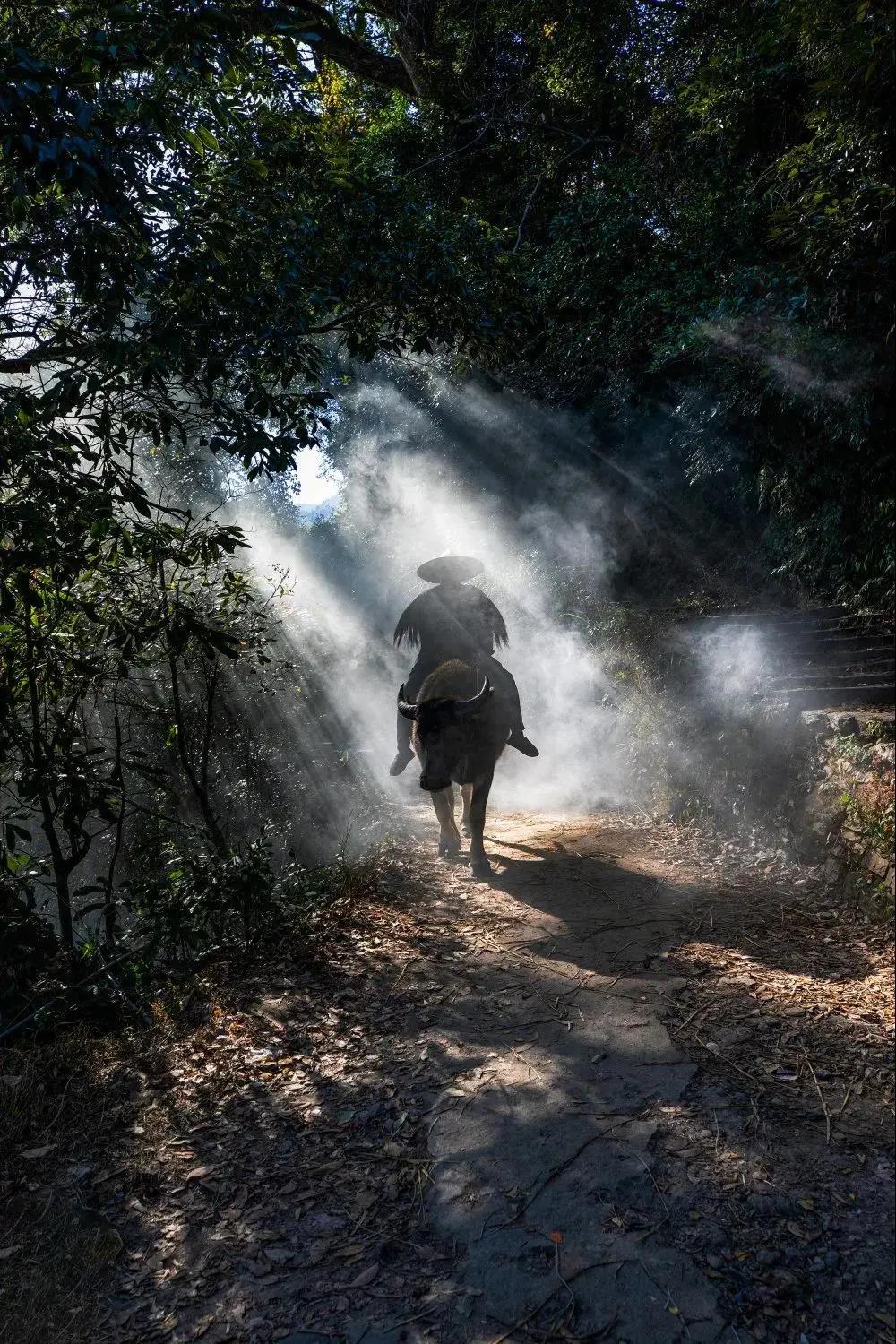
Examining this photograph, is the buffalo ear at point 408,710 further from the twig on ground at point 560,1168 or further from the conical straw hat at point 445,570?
the twig on ground at point 560,1168

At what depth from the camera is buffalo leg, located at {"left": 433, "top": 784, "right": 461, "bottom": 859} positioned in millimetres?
8273

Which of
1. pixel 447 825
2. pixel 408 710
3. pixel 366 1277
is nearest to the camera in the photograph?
pixel 366 1277

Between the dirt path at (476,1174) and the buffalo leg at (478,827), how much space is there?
6.89 feet

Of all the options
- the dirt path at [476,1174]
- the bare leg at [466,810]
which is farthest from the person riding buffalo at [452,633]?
the dirt path at [476,1174]

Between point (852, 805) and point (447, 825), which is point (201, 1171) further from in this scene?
point (852, 805)

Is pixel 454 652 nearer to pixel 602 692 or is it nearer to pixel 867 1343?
pixel 602 692

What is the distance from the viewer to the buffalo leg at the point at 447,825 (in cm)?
827

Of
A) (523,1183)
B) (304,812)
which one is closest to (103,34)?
(523,1183)

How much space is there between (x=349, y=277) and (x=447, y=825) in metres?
5.09

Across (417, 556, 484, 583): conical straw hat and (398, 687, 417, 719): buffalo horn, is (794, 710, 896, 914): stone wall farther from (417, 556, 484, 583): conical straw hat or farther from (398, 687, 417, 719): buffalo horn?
(417, 556, 484, 583): conical straw hat

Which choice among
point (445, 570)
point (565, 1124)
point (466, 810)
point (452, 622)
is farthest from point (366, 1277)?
point (445, 570)

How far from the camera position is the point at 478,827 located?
25.2 ft

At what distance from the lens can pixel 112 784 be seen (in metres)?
4.90

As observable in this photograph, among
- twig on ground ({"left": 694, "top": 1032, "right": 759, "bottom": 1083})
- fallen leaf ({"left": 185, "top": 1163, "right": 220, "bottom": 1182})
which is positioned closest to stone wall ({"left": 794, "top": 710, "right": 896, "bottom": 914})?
twig on ground ({"left": 694, "top": 1032, "right": 759, "bottom": 1083})
